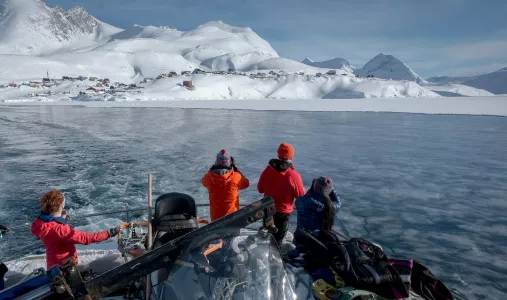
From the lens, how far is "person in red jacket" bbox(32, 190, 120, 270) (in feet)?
9.12

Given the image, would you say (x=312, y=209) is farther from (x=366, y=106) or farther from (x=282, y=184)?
(x=366, y=106)

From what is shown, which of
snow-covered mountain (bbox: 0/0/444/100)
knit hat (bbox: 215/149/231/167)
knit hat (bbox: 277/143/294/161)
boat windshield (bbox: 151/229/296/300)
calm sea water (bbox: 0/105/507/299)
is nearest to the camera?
boat windshield (bbox: 151/229/296/300)

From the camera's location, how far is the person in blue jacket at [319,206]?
12.8 ft

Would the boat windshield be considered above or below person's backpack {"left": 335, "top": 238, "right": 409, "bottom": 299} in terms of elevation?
above

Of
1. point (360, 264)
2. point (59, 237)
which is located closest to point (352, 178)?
point (360, 264)

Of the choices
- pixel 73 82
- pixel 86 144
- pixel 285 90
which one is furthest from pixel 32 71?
pixel 86 144

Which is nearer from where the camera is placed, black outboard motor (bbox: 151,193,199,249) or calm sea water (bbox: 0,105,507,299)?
black outboard motor (bbox: 151,193,199,249)

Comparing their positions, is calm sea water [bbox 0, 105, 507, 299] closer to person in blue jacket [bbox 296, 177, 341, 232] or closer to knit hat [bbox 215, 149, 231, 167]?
person in blue jacket [bbox 296, 177, 341, 232]

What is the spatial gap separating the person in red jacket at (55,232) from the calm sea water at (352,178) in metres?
3.34

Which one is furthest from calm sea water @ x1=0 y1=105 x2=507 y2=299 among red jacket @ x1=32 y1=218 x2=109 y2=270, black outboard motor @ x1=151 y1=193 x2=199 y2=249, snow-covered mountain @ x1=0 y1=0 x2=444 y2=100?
snow-covered mountain @ x1=0 y1=0 x2=444 y2=100

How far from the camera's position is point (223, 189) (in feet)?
13.0

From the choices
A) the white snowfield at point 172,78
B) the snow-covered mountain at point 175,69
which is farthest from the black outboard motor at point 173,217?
the snow-covered mountain at point 175,69

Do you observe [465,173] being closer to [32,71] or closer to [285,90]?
[285,90]

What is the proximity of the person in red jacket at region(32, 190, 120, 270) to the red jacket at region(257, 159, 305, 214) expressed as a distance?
1883 millimetres
